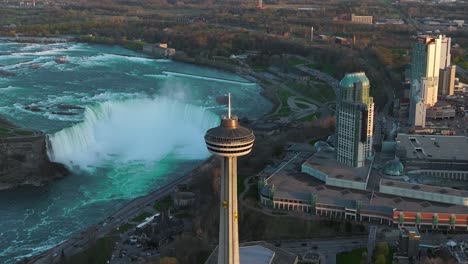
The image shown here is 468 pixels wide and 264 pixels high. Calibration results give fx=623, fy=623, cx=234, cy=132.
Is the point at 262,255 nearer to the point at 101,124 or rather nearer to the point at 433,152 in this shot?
the point at 433,152

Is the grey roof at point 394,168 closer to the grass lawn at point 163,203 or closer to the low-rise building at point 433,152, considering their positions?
the low-rise building at point 433,152

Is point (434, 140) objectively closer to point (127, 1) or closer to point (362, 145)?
point (362, 145)

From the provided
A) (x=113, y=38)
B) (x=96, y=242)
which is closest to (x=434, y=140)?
(x=96, y=242)

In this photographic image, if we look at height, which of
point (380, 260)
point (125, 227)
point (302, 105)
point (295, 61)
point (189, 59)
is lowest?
point (125, 227)

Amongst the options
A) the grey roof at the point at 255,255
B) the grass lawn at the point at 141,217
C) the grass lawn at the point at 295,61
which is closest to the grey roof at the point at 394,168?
the grey roof at the point at 255,255

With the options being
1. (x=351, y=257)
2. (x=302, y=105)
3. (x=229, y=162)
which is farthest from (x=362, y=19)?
(x=229, y=162)

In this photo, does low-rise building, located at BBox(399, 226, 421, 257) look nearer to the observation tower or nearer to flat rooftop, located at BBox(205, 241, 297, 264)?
flat rooftop, located at BBox(205, 241, 297, 264)
